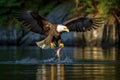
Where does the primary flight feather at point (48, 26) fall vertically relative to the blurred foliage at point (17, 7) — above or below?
below

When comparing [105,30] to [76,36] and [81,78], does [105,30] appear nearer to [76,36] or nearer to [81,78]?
[76,36]

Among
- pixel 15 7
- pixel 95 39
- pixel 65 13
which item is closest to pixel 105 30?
pixel 95 39

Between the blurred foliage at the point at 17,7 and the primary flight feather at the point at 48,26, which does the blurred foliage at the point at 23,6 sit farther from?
the primary flight feather at the point at 48,26

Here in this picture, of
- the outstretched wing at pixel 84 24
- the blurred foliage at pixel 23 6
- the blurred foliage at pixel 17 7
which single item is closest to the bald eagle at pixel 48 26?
the outstretched wing at pixel 84 24

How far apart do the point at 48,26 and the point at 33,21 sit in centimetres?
64

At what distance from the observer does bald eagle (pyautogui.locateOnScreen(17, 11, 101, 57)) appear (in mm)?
26891

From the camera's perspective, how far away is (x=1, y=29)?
58094 mm

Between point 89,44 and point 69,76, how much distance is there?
3385 cm

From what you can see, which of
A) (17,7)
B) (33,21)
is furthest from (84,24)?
(17,7)

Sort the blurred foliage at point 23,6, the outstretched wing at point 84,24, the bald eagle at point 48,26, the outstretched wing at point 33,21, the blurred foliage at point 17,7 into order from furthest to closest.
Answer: the blurred foliage at point 17,7, the blurred foliage at point 23,6, the outstretched wing at point 84,24, the outstretched wing at point 33,21, the bald eagle at point 48,26

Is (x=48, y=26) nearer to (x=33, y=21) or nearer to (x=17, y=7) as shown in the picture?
(x=33, y=21)

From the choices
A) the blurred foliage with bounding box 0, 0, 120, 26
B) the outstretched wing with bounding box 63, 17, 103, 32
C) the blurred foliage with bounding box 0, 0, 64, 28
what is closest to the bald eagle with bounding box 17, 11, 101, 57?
the outstretched wing with bounding box 63, 17, 103, 32

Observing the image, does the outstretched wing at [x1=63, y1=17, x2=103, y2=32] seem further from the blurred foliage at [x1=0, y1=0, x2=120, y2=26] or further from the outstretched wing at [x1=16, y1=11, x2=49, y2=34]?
the blurred foliage at [x1=0, y1=0, x2=120, y2=26]

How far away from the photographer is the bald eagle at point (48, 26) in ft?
88.2
